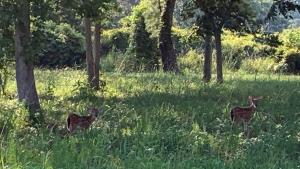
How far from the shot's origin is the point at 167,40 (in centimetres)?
2192

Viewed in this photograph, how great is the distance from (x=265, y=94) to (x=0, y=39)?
6185 millimetres

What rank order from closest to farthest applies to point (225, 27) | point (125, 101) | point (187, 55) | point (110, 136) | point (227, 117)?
point (110, 136)
point (227, 117)
point (125, 101)
point (225, 27)
point (187, 55)

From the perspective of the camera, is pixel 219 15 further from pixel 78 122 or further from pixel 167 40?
pixel 78 122

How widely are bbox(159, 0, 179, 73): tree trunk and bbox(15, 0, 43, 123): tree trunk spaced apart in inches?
494

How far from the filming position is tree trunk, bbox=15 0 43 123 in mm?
8766

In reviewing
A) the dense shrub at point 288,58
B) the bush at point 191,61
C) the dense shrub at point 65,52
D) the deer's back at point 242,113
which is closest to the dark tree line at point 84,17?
the deer's back at point 242,113

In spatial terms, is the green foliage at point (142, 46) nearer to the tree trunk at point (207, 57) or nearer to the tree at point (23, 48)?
the tree trunk at point (207, 57)

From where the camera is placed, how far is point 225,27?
14961mm

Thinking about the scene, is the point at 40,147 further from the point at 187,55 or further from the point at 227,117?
the point at 187,55

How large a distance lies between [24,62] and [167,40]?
13.1 m

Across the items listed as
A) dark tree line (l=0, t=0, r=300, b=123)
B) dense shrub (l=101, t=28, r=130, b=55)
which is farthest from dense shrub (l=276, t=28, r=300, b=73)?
dark tree line (l=0, t=0, r=300, b=123)

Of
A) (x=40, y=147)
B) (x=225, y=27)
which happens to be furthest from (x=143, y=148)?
(x=225, y=27)

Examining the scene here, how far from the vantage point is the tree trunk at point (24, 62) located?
877 centimetres

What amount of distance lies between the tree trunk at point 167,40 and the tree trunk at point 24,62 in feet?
41.2
